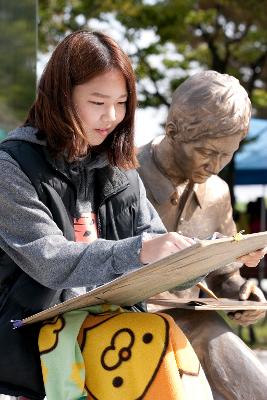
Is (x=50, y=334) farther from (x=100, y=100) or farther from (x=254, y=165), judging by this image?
(x=254, y=165)

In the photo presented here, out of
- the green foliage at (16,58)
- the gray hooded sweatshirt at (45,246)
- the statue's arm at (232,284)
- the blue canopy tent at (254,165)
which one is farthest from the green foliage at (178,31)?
the gray hooded sweatshirt at (45,246)

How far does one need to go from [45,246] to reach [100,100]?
47 cm

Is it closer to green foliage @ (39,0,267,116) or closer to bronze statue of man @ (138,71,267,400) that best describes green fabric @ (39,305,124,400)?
bronze statue of man @ (138,71,267,400)

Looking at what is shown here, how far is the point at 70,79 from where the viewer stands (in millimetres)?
2715

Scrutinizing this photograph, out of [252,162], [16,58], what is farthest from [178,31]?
[16,58]

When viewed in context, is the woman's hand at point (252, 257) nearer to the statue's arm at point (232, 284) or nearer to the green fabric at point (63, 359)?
the green fabric at point (63, 359)

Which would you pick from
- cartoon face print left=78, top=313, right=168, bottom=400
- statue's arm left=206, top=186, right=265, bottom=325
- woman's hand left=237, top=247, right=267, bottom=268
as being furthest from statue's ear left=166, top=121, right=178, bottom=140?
cartoon face print left=78, top=313, right=168, bottom=400

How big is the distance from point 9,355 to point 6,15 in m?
4.83

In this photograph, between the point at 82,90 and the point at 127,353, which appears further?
the point at 82,90

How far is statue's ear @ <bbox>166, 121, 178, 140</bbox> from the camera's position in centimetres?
350

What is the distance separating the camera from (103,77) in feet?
8.86

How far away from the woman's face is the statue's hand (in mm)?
935

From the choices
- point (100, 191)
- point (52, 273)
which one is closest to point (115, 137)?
point (100, 191)

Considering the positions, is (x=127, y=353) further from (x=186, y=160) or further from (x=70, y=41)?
(x=186, y=160)
